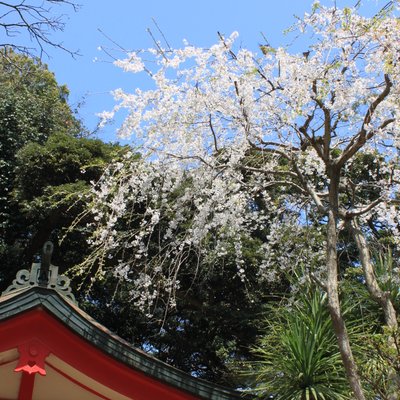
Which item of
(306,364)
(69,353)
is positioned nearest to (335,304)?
(306,364)

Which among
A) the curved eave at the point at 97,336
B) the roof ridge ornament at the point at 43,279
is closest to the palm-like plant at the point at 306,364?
the curved eave at the point at 97,336

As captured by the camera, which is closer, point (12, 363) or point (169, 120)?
point (12, 363)

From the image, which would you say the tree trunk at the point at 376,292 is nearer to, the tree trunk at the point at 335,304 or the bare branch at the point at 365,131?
the tree trunk at the point at 335,304

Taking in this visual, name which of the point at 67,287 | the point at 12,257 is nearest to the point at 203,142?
the point at 67,287

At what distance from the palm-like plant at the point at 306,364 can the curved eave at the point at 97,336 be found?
2.62 feet

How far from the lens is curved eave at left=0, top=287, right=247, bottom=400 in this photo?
3.49 metres

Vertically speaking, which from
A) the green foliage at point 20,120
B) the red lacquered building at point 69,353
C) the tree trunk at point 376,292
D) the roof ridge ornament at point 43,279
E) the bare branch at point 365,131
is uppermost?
the green foliage at point 20,120

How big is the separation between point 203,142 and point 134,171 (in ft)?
2.71

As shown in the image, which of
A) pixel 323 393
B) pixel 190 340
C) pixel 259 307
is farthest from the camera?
pixel 190 340

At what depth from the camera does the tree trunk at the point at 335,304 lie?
11.4ft

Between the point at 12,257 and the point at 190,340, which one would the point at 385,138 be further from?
the point at 12,257

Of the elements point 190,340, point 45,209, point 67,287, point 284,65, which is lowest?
point 67,287

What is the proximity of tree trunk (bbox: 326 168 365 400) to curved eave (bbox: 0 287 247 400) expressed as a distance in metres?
0.92

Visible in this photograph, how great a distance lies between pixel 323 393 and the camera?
170 inches
